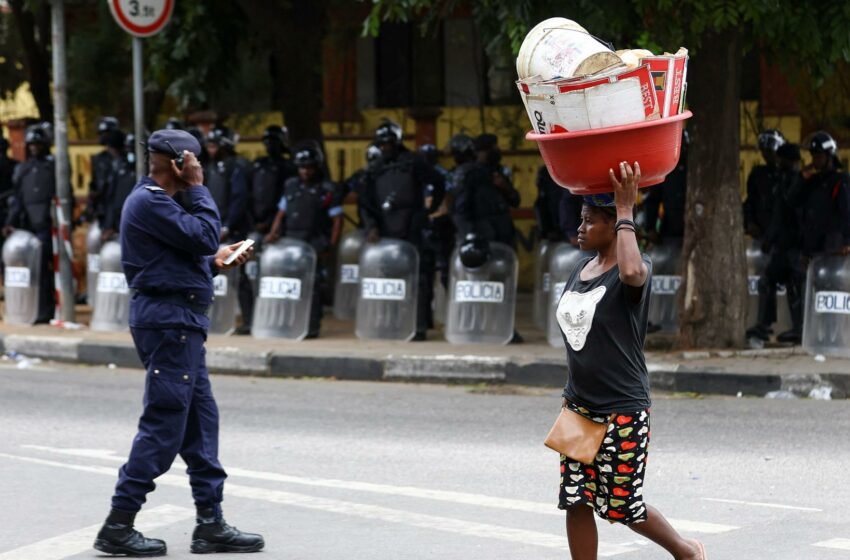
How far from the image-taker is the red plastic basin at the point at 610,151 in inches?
175

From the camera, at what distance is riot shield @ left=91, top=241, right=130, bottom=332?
13.6 meters

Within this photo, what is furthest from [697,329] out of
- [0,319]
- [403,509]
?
[0,319]

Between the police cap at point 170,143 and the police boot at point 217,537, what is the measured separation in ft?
4.57

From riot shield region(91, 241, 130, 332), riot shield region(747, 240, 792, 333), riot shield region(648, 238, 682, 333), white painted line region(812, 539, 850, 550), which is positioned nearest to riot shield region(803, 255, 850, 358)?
riot shield region(747, 240, 792, 333)

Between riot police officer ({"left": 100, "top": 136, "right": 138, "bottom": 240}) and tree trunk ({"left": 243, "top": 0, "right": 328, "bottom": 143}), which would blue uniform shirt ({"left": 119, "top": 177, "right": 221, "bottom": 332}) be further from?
tree trunk ({"left": 243, "top": 0, "right": 328, "bottom": 143})

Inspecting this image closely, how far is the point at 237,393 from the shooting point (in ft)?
34.7

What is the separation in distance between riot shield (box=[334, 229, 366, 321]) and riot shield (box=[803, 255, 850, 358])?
4.76 m

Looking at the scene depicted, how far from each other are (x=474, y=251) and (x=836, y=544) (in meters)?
6.55

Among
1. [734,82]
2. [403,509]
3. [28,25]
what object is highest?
[28,25]

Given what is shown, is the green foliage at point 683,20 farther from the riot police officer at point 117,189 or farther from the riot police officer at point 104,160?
the riot police officer at point 104,160

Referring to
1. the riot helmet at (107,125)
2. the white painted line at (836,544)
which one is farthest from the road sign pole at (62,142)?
the white painted line at (836,544)

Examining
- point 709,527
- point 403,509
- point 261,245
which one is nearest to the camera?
point 709,527

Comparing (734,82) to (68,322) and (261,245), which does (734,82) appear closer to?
(261,245)

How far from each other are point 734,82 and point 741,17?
1281 millimetres
